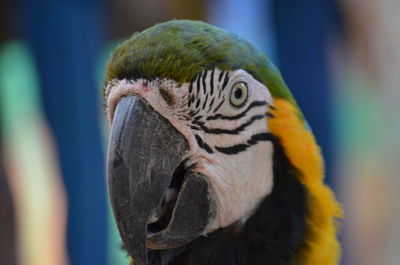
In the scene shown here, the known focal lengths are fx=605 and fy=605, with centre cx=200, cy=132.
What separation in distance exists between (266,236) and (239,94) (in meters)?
0.25

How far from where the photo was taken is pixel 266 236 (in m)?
1.05

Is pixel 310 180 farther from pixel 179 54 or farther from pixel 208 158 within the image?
pixel 179 54

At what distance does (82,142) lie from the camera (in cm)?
217

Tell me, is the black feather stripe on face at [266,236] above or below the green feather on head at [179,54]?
below

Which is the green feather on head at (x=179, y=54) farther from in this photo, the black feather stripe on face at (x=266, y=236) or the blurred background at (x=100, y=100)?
the blurred background at (x=100, y=100)

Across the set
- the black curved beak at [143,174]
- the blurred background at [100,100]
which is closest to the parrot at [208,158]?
the black curved beak at [143,174]

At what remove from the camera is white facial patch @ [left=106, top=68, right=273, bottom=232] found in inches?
A: 37.3

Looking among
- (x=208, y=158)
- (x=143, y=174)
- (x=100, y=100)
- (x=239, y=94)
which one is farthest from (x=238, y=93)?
(x=100, y=100)

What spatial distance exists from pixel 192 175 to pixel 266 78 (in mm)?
224

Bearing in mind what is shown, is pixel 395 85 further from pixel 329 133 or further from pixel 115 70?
pixel 115 70

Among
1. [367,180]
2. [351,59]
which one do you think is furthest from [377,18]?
[367,180]

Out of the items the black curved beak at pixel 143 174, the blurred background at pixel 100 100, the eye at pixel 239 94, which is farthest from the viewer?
the blurred background at pixel 100 100

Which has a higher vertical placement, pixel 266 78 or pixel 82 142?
pixel 266 78

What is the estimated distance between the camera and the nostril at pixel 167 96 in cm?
94
